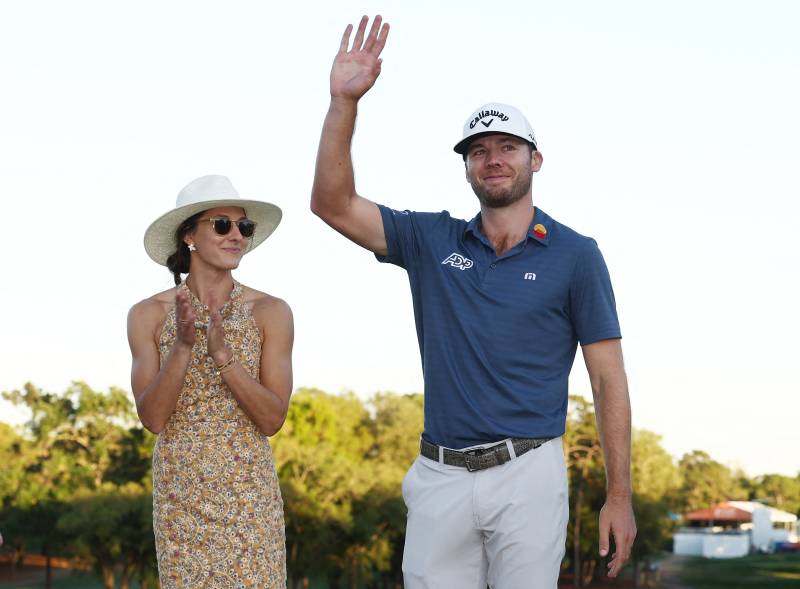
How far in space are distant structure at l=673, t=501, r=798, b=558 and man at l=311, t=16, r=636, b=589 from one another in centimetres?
11119

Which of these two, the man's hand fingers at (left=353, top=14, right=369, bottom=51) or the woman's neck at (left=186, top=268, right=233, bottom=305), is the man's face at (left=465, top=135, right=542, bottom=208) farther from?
the woman's neck at (left=186, top=268, right=233, bottom=305)

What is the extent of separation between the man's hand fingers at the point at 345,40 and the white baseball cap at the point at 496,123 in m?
0.70

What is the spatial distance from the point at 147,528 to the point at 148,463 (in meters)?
13.3

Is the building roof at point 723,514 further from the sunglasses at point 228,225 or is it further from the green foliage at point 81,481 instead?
the sunglasses at point 228,225

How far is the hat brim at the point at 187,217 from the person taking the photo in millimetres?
5780

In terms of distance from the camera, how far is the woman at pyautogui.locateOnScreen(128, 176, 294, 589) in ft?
17.7

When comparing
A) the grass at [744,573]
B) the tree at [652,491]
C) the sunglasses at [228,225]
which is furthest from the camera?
the grass at [744,573]

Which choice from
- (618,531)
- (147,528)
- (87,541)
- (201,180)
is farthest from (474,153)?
(87,541)

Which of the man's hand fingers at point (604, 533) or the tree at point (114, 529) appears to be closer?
the man's hand fingers at point (604, 533)

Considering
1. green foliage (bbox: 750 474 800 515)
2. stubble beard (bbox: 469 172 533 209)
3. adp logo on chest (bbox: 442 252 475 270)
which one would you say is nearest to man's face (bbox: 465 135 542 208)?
stubble beard (bbox: 469 172 533 209)

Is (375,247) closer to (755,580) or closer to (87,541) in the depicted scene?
(87,541)

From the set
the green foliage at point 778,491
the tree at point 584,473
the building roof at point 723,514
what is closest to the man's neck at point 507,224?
the tree at point 584,473

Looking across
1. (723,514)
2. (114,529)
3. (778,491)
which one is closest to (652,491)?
(114,529)

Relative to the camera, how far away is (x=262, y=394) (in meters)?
5.38
